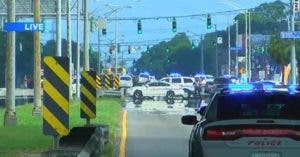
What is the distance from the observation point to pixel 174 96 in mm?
65688

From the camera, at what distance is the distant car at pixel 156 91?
65.5m

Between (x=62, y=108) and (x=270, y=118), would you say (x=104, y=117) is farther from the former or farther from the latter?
(x=270, y=118)

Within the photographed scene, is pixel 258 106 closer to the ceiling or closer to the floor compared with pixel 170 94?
closer to the ceiling

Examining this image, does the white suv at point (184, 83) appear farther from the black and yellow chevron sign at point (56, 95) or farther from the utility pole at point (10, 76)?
the black and yellow chevron sign at point (56, 95)

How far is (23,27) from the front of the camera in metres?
25.2

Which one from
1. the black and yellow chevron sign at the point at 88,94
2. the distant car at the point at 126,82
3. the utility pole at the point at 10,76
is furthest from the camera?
the distant car at the point at 126,82

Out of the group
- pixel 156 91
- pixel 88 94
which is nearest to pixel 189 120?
pixel 88 94

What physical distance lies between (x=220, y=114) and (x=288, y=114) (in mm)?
916

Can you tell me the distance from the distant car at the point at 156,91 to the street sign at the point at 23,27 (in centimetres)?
3954

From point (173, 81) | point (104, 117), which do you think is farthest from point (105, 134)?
point (173, 81)

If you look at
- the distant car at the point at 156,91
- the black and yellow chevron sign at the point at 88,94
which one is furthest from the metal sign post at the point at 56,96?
the distant car at the point at 156,91

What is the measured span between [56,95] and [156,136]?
43.1 ft

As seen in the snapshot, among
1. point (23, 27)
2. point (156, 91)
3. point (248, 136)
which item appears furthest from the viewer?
point (156, 91)

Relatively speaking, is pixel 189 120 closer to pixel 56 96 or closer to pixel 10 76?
pixel 56 96
